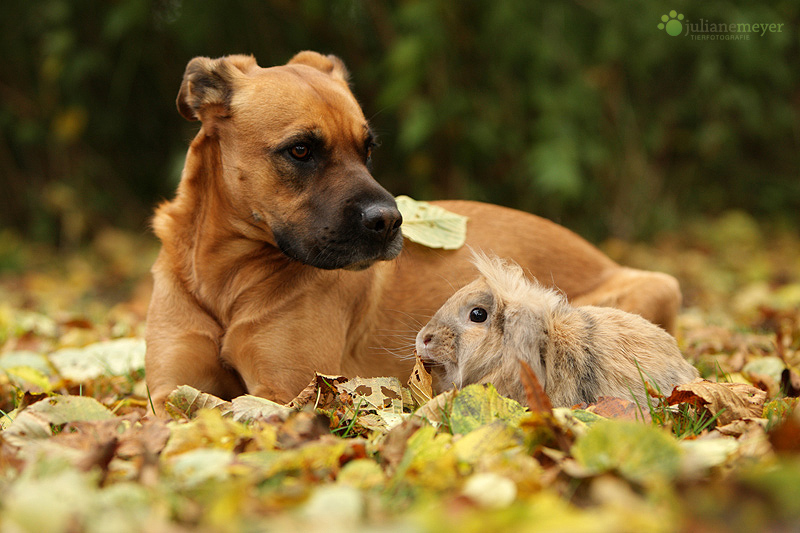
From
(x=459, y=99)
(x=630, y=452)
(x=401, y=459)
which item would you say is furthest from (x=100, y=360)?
(x=459, y=99)

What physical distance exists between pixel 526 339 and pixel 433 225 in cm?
116

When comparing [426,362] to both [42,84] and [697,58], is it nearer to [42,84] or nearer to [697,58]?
[697,58]

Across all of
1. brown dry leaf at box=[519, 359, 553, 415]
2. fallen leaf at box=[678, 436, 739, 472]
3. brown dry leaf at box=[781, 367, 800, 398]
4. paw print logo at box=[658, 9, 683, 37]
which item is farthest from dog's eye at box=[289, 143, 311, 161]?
paw print logo at box=[658, 9, 683, 37]

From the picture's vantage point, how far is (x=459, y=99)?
729 centimetres

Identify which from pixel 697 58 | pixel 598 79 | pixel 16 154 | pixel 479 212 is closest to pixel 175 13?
pixel 16 154

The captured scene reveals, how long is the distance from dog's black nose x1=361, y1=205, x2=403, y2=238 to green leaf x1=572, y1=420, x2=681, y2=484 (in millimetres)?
1250

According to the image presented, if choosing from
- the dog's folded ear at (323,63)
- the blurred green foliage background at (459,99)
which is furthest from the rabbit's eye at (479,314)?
the blurred green foliage background at (459,99)

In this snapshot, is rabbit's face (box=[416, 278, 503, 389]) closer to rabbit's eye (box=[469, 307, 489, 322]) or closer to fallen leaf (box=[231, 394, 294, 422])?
rabbit's eye (box=[469, 307, 489, 322])

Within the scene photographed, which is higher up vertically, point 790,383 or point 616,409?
point 616,409

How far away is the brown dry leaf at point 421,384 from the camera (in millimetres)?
2621

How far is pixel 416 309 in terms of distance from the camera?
331 cm

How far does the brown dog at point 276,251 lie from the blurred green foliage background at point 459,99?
3.78 meters

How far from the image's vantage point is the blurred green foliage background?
720 cm

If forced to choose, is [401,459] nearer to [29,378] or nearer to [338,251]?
[338,251]
